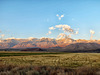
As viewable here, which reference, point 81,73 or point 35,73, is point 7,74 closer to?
point 35,73

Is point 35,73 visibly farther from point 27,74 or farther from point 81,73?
point 81,73

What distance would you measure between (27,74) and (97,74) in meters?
6.97

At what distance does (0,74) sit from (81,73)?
8.16 metres

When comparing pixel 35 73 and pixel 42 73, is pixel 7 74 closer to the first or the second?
pixel 35 73

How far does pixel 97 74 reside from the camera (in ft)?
42.9

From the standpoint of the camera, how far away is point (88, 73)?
13.6 meters

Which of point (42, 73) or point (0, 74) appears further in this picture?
point (42, 73)

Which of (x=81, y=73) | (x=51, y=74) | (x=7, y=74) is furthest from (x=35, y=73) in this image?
(x=81, y=73)

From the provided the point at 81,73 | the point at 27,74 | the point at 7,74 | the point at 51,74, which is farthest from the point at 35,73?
the point at 81,73

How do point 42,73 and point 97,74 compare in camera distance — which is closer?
point 97,74

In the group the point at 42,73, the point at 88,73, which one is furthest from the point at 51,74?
the point at 88,73

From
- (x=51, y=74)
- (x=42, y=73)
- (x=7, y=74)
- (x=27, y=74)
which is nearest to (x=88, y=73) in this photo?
(x=51, y=74)

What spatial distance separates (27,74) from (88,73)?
6255 millimetres

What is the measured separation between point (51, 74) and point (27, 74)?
7.97 ft
